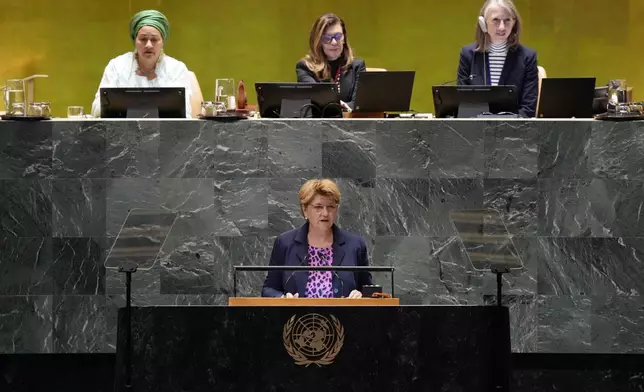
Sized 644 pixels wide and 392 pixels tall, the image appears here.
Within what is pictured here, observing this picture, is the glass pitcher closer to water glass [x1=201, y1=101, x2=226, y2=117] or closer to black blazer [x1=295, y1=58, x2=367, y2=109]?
water glass [x1=201, y1=101, x2=226, y2=117]

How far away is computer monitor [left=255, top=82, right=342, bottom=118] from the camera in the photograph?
657cm

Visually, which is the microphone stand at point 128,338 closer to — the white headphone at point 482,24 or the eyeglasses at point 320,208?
the eyeglasses at point 320,208

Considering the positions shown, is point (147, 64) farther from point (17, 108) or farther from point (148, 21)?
point (17, 108)

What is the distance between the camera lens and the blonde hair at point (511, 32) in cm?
728

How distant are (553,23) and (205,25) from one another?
3.11 m

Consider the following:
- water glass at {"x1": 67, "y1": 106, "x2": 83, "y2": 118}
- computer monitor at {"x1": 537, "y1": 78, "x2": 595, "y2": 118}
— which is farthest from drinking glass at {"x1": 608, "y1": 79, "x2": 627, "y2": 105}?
water glass at {"x1": 67, "y1": 106, "x2": 83, "y2": 118}

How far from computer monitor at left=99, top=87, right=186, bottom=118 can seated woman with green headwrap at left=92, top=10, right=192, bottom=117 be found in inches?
30.5

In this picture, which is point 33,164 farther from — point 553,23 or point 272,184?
point 553,23

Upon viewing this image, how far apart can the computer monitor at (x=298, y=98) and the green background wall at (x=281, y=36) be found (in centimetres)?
345

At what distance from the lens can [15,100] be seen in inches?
254

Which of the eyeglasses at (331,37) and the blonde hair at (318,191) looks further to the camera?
the eyeglasses at (331,37)

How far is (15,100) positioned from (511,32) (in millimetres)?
A: 3204

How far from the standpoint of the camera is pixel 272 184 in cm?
631

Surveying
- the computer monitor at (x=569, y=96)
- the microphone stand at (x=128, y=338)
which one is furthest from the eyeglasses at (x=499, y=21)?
the microphone stand at (x=128, y=338)
